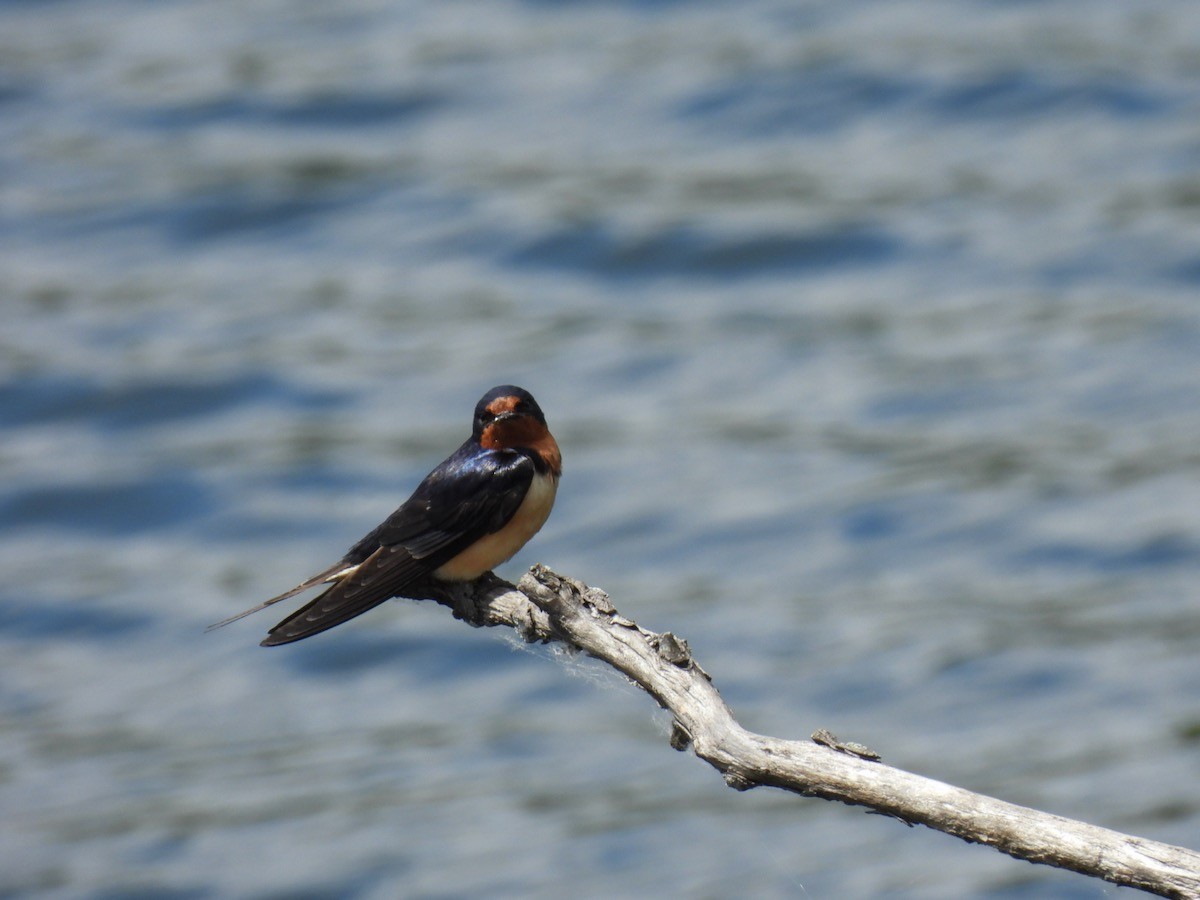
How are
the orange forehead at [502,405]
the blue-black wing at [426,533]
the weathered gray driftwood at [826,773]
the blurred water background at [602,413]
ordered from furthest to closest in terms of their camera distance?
the blurred water background at [602,413]
the orange forehead at [502,405]
the blue-black wing at [426,533]
the weathered gray driftwood at [826,773]

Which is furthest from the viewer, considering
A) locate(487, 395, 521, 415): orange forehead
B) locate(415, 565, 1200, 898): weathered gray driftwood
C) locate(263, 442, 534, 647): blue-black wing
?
locate(487, 395, 521, 415): orange forehead

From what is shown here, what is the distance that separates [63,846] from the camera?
29.2 feet

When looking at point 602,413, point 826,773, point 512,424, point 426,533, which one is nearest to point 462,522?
point 426,533

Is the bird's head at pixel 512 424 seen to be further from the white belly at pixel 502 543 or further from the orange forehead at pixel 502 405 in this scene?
the white belly at pixel 502 543

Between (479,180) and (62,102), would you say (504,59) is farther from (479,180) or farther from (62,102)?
(62,102)

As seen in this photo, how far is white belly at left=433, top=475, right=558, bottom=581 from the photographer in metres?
4.82

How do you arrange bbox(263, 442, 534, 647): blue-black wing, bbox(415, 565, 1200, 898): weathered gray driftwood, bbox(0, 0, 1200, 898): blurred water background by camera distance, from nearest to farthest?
bbox(415, 565, 1200, 898): weathered gray driftwood → bbox(263, 442, 534, 647): blue-black wing → bbox(0, 0, 1200, 898): blurred water background

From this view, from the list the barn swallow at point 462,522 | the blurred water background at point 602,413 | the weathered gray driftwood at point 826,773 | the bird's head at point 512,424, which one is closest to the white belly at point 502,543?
the barn swallow at point 462,522

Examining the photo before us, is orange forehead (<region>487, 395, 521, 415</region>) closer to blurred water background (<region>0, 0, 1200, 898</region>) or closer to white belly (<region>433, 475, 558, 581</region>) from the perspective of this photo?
white belly (<region>433, 475, 558, 581</region>)

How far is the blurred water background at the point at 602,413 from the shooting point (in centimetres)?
881

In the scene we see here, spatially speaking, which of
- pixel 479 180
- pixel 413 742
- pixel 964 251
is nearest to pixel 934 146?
pixel 964 251

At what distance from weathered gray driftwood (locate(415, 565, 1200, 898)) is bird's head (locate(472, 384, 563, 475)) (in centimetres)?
128

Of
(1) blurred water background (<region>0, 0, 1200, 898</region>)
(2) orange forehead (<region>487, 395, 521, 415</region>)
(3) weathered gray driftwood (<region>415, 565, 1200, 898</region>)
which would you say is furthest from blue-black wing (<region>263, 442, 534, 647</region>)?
(3) weathered gray driftwood (<region>415, 565, 1200, 898</region>)

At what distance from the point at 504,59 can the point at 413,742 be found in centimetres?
841
